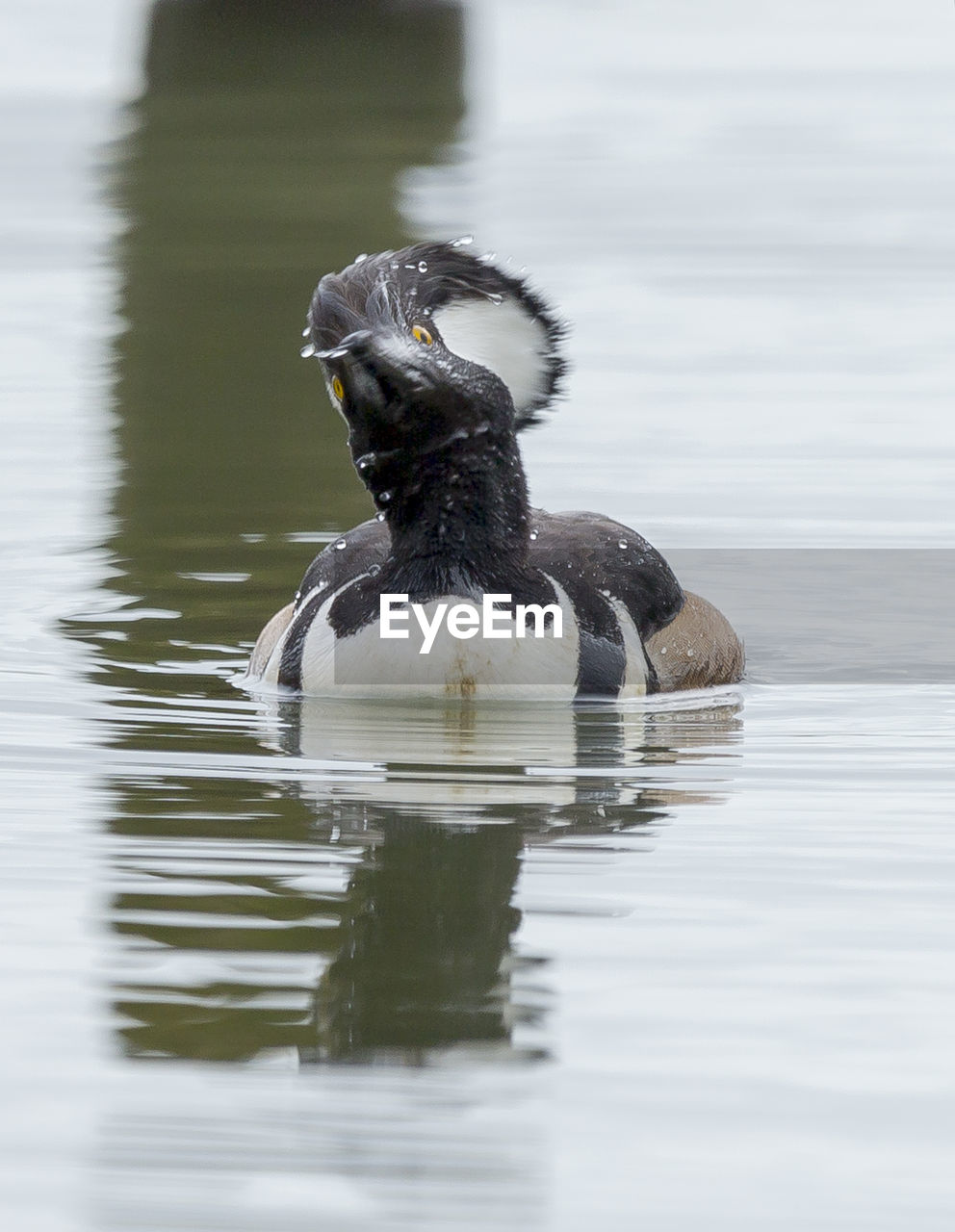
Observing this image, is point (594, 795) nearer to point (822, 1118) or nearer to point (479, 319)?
point (479, 319)

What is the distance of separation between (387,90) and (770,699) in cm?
1717

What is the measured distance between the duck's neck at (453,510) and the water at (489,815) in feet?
1.47

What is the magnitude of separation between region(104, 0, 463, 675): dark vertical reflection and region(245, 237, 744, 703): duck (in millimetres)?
1503

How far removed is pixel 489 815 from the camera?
7766 mm

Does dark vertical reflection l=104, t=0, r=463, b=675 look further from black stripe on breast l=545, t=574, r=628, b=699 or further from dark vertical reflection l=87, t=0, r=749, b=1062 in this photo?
black stripe on breast l=545, t=574, r=628, b=699

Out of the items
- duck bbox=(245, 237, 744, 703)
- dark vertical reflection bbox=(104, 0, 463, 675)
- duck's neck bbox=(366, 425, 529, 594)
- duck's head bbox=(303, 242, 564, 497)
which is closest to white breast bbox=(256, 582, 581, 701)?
duck bbox=(245, 237, 744, 703)

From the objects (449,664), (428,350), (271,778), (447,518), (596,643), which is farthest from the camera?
(596,643)

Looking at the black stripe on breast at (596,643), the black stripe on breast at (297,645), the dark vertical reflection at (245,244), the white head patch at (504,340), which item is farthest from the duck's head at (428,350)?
the dark vertical reflection at (245,244)

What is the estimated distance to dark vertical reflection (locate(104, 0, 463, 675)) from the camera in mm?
12711

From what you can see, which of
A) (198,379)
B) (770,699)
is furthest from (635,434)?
(770,699)

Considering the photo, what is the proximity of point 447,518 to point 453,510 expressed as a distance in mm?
33

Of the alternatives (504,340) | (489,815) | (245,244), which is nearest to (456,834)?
(489,815)

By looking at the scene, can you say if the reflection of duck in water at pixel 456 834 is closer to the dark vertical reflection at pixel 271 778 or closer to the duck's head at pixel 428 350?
the dark vertical reflection at pixel 271 778

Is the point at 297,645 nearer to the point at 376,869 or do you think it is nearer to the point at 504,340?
the point at 504,340
